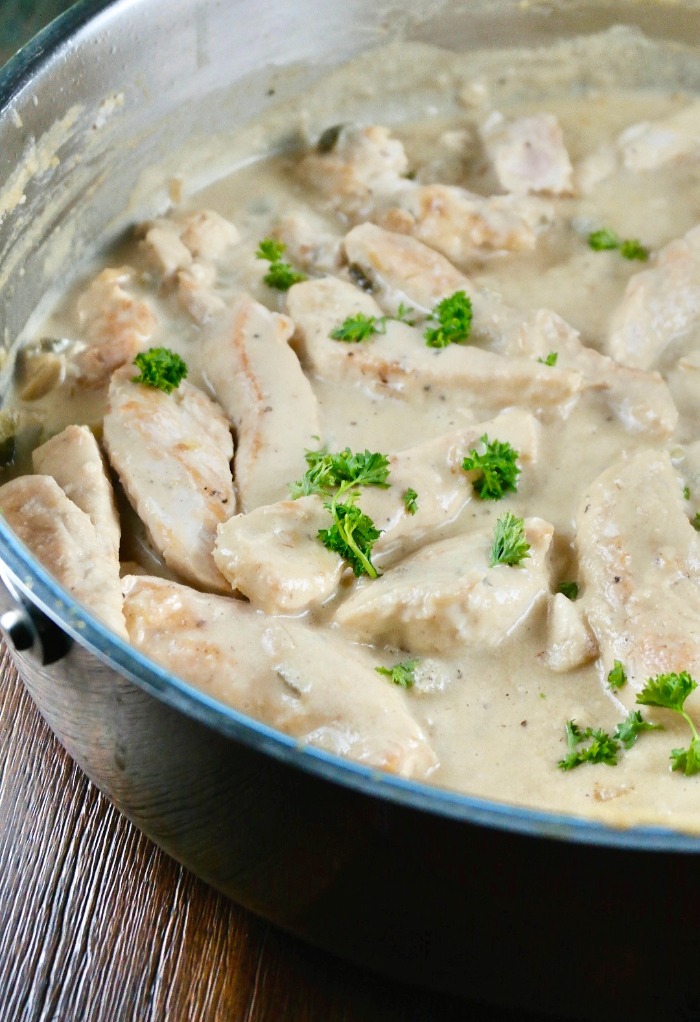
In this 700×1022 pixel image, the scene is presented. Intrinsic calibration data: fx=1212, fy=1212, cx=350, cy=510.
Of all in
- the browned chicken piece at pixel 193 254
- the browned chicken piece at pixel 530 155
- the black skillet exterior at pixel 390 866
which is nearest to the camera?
the black skillet exterior at pixel 390 866

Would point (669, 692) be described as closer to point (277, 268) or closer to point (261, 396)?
point (261, 396)

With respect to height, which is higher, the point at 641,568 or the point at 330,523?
the point at 330,523

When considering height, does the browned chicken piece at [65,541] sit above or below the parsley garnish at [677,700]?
Result: above

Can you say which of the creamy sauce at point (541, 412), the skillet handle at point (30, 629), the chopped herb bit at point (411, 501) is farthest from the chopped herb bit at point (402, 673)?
the skillet handle at point (30, 629)

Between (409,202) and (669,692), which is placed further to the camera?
(409,202)

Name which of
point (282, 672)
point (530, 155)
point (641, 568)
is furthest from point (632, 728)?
point (530, 155)

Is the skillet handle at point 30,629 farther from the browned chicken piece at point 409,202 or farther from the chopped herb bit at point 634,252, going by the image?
the chopped herb bit at point 634,252
